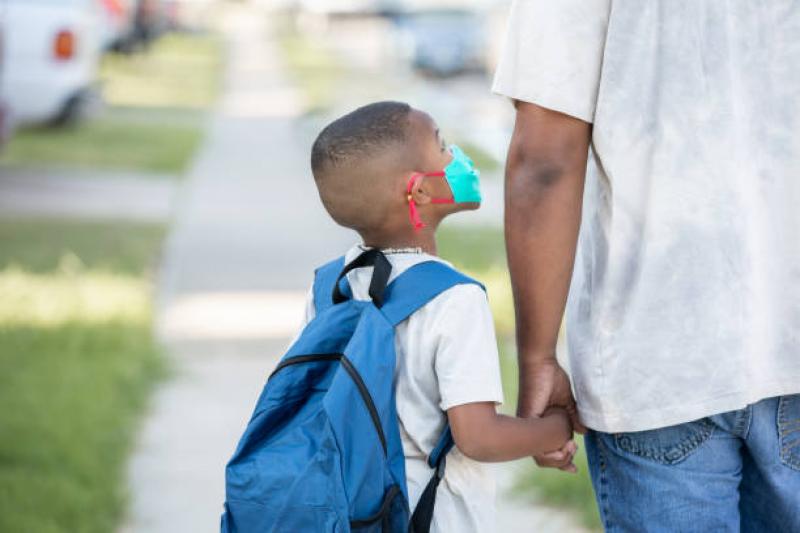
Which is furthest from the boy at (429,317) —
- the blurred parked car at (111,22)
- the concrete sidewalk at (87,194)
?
the blurred parked car at (111,22)

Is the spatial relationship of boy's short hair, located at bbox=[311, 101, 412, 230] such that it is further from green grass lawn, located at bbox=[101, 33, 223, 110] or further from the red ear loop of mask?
green grass lawn, located at bbox=[101, 33, 223, 110]

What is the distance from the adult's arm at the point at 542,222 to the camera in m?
2.08

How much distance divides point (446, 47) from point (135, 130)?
37.4 ft

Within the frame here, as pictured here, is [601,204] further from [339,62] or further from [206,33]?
[206,33]

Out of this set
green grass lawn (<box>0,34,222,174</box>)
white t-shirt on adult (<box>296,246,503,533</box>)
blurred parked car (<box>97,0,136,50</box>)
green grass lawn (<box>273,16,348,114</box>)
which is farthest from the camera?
blurred parked car (<box>97,0,136,50</box>)

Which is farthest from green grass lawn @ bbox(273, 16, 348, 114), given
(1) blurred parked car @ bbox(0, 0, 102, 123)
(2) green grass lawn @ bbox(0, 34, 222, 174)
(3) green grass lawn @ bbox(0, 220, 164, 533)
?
(3) green grass lawn @ bbox(0, 220, 164, 533)

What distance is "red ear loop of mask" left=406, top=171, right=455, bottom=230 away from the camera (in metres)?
2.17

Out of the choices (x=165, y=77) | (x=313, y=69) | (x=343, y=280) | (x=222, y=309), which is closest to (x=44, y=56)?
(x=222, y=309)

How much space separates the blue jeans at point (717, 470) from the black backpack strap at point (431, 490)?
0.99ft

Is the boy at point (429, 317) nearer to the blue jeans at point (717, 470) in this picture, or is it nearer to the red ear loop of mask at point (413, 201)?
the red ear loop of mask at point (413, 201)

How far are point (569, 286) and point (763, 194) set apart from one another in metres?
0.36

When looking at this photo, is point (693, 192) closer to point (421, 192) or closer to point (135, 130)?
point (421, 192)

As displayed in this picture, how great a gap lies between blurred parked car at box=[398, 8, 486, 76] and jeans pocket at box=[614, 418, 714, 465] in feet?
76.9

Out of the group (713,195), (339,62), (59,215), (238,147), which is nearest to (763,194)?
(713,195)
